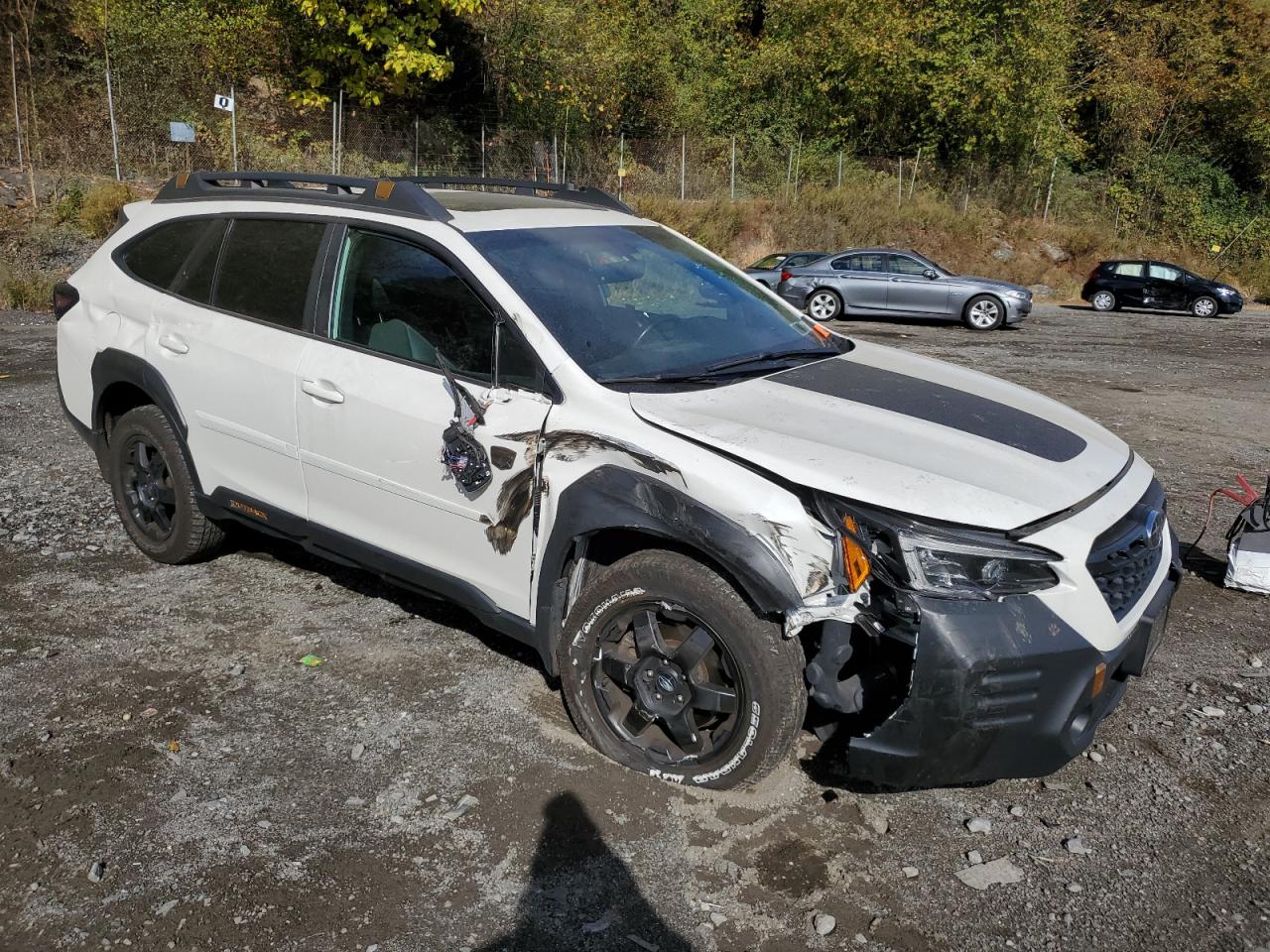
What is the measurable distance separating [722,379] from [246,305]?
213 centimetres

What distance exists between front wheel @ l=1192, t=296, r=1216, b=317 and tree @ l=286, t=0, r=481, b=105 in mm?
16760

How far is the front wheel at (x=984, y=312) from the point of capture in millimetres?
18453

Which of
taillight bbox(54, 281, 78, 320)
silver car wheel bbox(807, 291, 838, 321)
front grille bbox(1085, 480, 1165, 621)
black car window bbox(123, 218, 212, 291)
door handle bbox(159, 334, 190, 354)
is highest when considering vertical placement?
black car window bbox(123, 218, 212, 291)

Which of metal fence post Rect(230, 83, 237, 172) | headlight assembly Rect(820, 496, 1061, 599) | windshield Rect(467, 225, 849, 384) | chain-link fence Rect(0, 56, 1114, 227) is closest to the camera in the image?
headlight assembly Rect(820, 496, 1061, 599)

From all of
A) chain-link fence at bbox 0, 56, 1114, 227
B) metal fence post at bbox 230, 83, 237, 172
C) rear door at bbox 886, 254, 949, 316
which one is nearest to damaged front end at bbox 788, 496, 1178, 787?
chain-link fence at bbox 0, 56, 1114, 227

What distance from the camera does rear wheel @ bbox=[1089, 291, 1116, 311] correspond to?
23984 millimetres

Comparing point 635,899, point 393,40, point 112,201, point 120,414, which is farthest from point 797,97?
point 635,899

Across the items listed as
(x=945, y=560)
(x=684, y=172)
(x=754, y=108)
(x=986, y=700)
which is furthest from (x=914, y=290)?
(x=986, y=700)

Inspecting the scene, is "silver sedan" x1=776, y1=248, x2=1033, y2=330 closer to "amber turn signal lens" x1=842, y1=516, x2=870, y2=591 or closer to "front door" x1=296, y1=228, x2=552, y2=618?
"front door" x1=296, y1=228, x2=552, y2=618

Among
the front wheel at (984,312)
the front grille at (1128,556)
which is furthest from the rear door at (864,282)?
the front grille at (1128,556)

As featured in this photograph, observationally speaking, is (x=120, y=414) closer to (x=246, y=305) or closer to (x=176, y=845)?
(x=246, y=305)

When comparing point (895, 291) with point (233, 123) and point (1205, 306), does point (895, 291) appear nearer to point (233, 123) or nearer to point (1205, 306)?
point (1205, 306)

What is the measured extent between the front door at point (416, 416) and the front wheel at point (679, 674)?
351mm

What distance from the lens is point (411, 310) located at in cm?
392
